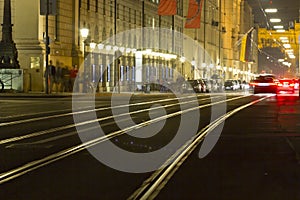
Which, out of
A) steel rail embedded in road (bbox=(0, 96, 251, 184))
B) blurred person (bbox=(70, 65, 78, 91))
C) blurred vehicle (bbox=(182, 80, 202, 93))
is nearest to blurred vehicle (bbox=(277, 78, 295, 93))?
blurred vehicle (bbox=(182, 80, 202, 93))

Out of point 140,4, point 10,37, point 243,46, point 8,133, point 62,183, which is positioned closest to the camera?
Answer: point 62,183

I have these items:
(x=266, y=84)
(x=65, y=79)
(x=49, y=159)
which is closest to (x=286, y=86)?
(x=266, y=84)

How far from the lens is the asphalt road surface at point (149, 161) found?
9.81m

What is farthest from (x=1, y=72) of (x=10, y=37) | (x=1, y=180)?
(x=1, y=180)

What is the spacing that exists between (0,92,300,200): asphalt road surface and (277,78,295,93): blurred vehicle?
45.3 m

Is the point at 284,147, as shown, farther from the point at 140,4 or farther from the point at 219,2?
the point at 219,2

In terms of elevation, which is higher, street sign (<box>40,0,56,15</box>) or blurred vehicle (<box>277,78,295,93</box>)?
street sign (<box>40,0,56,15</box>)

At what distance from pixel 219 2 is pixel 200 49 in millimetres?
22384

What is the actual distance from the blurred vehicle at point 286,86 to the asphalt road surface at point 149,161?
45.3 meters

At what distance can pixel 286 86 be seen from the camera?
6756 cm

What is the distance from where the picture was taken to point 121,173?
1151cm

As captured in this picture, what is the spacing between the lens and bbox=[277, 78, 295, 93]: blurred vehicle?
67.3m

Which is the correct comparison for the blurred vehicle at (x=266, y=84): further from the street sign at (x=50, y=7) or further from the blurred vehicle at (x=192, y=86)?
the street sign at (x=50, y=7)

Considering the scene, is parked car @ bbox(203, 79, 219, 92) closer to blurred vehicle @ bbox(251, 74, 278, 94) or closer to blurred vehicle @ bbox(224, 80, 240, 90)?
blurred vehicle @ bbox(224, 80, 240, 90)
